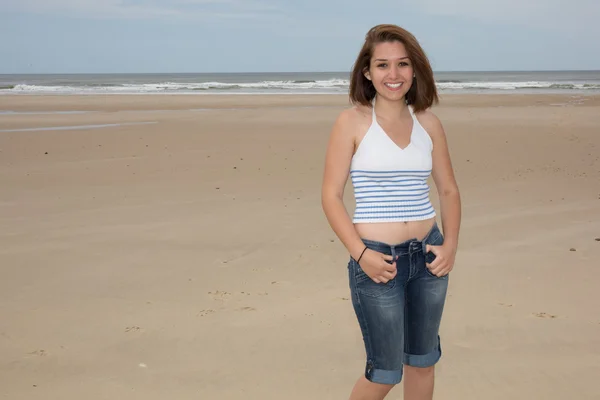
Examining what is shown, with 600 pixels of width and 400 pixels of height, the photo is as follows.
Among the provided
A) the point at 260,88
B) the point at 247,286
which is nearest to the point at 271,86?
the point at 260,88

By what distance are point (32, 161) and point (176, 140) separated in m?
3.69

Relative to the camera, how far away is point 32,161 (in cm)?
1151

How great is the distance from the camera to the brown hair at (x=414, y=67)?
254 centimetres

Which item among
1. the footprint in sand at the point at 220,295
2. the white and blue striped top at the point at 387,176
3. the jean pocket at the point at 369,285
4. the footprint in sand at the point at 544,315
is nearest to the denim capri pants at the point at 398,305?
the jean pocket at the point at 369,285

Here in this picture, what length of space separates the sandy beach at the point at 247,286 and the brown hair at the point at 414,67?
1684mm

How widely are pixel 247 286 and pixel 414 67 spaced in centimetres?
283

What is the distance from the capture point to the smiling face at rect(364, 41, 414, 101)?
2.54 m

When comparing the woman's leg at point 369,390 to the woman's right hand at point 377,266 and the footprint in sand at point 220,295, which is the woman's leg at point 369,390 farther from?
the footprint in sand at point 220,295

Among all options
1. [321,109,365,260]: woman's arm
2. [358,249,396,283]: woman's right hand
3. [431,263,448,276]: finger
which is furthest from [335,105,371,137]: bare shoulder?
[431,263,448,276]: finger

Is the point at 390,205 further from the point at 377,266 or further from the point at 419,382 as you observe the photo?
the point at 419,382

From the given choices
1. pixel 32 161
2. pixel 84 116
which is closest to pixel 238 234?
pixel 32 161

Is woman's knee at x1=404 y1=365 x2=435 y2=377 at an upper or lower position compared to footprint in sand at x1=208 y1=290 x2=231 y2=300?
upper

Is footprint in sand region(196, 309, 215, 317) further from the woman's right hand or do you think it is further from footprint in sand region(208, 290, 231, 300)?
the woman's right hand

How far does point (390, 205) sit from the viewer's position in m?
2.50
